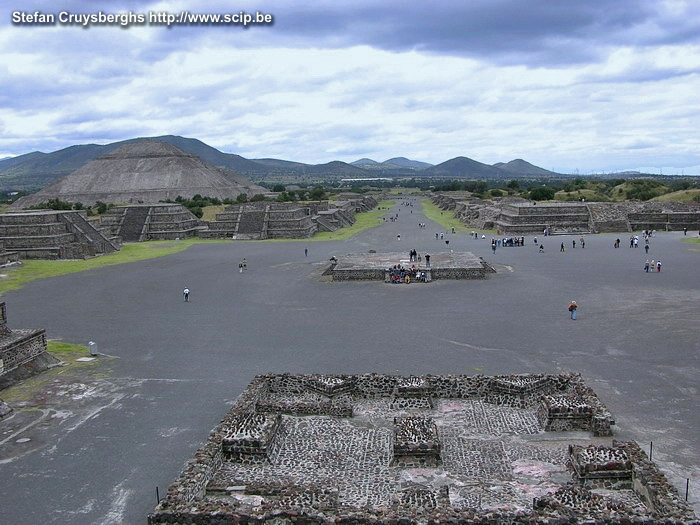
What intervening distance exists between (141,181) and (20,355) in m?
90.0

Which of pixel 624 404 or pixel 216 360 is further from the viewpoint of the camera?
pixel 216 360

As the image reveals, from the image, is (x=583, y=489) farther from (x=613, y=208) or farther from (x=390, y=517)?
(x=613, y=208)

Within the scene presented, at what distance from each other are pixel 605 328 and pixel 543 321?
200 cm

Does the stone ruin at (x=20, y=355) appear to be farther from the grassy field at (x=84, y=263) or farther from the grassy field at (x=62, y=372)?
the grassy field at (x=84, y=263)

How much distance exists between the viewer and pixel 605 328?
1892cm

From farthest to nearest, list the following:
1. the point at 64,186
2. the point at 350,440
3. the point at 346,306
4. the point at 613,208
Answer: the point at 64,186 → the point at 613,208 → the point at 346,306 → the point at 350,440

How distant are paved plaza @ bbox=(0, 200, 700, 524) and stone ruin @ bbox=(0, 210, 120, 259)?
9.43m

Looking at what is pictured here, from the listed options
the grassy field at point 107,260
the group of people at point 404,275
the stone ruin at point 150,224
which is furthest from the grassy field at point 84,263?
the group of people at point 404,275

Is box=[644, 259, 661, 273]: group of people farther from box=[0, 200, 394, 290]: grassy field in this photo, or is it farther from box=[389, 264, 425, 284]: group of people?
box=[0, 200, 394, 290]: grassy field

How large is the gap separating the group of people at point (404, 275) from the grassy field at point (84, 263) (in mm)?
18956

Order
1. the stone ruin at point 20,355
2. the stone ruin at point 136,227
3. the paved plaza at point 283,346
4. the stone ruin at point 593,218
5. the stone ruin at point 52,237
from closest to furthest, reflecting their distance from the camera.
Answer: the paved plaza at point 283,346 < the stone ruin at point 20,355 < the stone ruin at point 52,237 < the stone ruin at point 136,227 < the stone ruin at point 593,218

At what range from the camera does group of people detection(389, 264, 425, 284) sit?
28.5 m

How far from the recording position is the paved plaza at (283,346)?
10.4 m

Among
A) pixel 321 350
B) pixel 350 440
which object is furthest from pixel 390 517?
pixel 321 350
